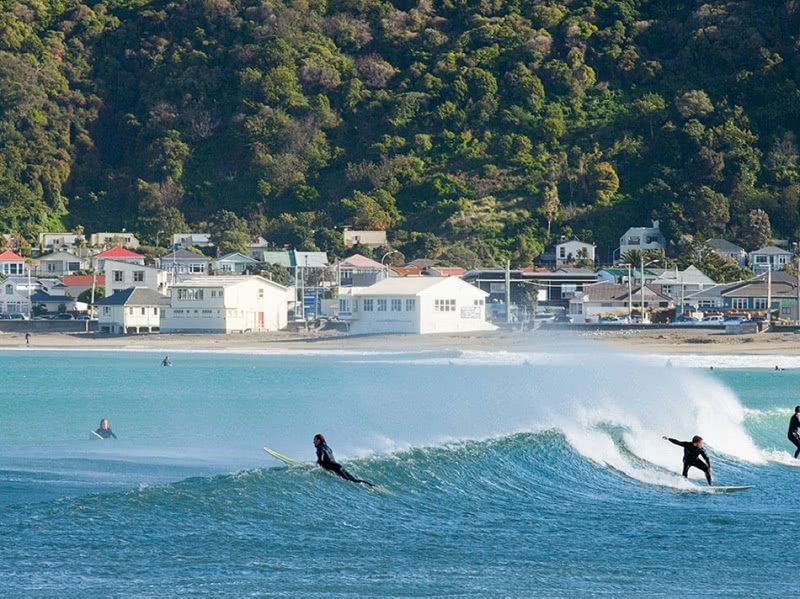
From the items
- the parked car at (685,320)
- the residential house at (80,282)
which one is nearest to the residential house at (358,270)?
the residential house at (80,282)

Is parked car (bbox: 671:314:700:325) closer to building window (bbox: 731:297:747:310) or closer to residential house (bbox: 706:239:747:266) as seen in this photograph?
building window (bbox: 731:297:747:310)

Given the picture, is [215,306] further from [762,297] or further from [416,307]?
[762,297]

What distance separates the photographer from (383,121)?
140625 millimetres

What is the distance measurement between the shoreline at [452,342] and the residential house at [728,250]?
121 feet

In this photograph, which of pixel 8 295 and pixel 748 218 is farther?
pixel 748 218

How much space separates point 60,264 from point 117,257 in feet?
25.0

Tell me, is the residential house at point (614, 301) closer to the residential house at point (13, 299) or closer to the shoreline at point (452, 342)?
the shoreline at point (452, 342)

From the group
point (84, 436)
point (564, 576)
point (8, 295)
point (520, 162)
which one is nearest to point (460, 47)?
point (520, 162)

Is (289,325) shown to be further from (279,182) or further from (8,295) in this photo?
(279,182)

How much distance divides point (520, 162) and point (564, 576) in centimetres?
11252

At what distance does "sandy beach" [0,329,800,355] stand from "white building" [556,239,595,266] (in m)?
34.4

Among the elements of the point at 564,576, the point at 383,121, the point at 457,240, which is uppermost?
the point at 383,121

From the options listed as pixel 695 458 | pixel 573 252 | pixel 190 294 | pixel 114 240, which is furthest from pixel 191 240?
pixel 695 458

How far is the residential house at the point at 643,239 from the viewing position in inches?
4633
